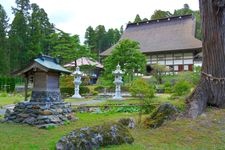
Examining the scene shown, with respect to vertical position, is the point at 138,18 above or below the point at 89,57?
above

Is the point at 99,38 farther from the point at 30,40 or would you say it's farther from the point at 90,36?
A: the point at 30,40

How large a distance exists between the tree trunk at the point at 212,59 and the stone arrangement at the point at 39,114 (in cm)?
350

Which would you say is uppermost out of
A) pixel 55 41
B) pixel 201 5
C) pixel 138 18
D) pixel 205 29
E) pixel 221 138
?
pixel 138 18

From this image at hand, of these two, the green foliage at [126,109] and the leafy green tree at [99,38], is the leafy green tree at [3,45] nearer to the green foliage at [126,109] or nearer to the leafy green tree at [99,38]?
the leafy green tree at [99,38]

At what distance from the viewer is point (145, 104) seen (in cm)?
978

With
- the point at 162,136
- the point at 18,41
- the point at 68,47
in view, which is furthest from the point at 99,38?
the point at 162,136

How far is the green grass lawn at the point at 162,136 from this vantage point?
5723 mm

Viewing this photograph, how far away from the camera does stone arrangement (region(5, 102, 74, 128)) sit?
823cm

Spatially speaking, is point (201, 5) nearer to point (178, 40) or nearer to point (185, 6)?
point (178, 40)

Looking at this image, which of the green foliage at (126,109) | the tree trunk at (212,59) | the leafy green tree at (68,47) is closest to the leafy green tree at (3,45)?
the leafy green tree at (68,47)

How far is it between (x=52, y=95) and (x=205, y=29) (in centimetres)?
465

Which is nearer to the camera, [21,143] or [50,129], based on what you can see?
[21,143]

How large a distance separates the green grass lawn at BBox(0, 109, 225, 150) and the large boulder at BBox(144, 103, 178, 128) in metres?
0.15

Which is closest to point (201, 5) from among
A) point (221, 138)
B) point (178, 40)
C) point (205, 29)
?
point (205, 29)
